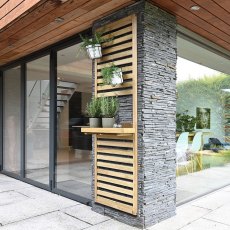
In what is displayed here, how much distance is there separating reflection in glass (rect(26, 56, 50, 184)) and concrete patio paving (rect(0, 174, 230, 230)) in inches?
25.5

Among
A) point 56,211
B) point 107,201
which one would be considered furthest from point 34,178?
point 107,201

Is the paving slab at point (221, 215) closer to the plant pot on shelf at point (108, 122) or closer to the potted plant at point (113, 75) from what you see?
the plant pot on shelf at point (108, 122)

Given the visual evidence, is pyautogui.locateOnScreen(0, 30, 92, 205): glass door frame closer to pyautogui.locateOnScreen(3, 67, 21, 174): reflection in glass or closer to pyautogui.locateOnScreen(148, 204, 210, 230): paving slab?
pyautogui.locateOnScreen(3, 67, 21, 174): reflection in glass

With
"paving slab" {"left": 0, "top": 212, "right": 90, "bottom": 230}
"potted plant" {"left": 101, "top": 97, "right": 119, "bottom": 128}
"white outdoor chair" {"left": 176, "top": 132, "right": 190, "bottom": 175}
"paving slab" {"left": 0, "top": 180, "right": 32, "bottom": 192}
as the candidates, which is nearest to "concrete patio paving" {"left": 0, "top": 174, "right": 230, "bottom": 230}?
"paving slab" {"left": 0, "top": 212, "right": 90, "bottom": 230}

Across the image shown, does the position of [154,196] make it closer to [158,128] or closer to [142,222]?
[142,222]

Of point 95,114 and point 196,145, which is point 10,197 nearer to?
point 95,114

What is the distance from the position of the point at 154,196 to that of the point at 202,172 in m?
1.88

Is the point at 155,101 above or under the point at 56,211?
above

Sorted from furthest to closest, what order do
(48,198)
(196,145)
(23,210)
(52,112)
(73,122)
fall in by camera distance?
(52,112) → (196,145) → (73,122) → (48,198) → (23,210)

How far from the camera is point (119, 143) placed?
136 inches

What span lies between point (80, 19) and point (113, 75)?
2.85ft

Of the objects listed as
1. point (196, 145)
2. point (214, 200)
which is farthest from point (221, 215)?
point (196, 145)

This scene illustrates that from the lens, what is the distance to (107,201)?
11.6 feet

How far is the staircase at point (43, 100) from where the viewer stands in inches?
182
